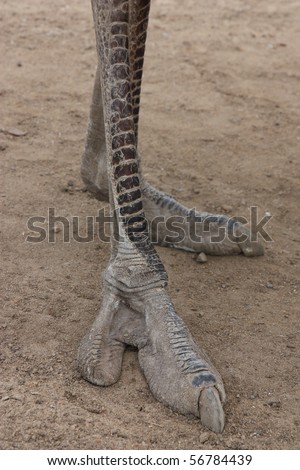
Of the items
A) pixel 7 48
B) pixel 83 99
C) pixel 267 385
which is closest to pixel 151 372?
pixel 267 385

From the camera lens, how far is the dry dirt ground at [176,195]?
2797 millimetres

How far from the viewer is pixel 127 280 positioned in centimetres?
319

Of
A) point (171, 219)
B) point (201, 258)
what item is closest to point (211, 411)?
point (201, 258)

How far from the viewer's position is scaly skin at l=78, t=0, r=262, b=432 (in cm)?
295

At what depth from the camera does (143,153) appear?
5262 millimetres

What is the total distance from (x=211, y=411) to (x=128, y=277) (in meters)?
0.70

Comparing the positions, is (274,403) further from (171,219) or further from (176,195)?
(176,195)

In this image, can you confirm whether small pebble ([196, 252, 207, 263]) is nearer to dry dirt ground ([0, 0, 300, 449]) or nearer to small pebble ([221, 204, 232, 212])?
dry dirt ground ([0, 0, 300, 449])

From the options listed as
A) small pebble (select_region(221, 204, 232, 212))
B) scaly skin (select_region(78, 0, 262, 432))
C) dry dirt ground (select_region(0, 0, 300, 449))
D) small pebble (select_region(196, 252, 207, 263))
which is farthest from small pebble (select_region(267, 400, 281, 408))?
small pebble (select_region(221, 204, 232, 212))

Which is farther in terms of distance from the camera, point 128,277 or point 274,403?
point 128,277

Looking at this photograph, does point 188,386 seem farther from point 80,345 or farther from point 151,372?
point 80,345

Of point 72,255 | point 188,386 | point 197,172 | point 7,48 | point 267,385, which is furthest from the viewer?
point 7,48

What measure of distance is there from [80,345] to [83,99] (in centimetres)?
322

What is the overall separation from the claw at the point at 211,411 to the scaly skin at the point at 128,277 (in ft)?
0.22
